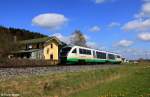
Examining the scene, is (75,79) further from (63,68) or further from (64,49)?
(64,49)

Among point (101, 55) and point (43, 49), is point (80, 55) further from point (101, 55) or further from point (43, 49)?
point (43, 49)

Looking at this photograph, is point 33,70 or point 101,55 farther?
point 101,55

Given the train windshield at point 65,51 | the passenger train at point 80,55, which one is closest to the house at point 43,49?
the passenger train at point 80,55

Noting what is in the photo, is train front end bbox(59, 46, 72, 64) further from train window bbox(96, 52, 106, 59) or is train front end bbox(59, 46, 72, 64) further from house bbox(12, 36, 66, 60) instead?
house bbox(12, 36, 66, 60)

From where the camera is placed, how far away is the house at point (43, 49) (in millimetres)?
76875

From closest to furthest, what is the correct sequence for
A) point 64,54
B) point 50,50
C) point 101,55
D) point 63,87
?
point 63,87
point 64,54
point 101,55
point 50,50

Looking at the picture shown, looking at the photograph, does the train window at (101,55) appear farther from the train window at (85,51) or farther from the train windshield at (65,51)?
the train windshield at (65,51)

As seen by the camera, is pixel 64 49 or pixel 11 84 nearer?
pixel 11 84

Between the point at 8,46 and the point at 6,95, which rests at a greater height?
the point at 8,46

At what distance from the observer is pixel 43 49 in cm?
7656

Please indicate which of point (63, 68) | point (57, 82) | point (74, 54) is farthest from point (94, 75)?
point (74, 54)

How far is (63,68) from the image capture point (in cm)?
3353

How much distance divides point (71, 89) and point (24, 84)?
3.61 metres

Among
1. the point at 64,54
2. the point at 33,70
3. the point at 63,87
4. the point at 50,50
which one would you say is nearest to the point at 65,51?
the point at 64,54
